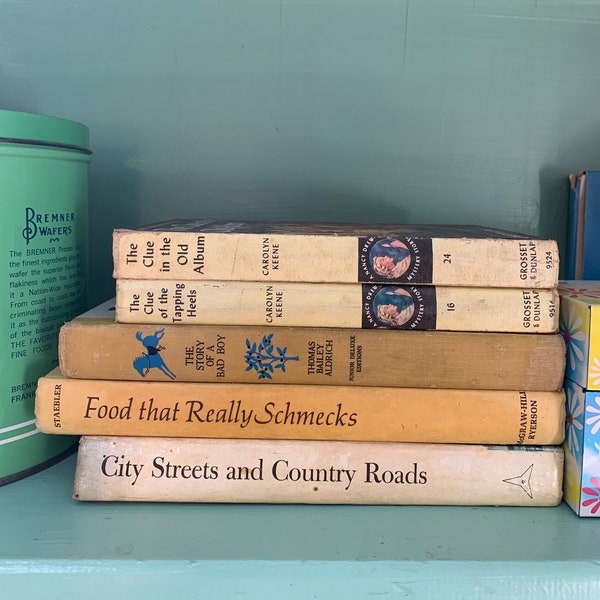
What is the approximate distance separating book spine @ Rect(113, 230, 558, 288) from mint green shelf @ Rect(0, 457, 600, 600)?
0.15m

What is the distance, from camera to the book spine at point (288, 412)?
0.41m

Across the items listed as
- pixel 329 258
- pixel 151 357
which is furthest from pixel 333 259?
pixel 151 357

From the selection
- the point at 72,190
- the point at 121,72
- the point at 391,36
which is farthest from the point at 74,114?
the point at 391,36

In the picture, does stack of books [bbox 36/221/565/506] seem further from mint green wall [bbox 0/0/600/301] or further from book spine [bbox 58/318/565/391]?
mint green wall [bbox 0/0/600/301]

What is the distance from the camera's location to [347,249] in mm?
412

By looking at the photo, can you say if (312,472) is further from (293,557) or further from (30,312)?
(30,312)

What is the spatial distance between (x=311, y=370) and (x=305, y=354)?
0.04ft

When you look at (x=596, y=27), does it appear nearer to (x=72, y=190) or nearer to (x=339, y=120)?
(x=339, y=120)

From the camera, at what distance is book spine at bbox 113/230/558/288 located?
41 cm

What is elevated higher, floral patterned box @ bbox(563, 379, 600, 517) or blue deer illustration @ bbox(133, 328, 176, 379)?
blue deer illustration @ bbox(133, 328, 176, 379)

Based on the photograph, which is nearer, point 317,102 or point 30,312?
point 30,312

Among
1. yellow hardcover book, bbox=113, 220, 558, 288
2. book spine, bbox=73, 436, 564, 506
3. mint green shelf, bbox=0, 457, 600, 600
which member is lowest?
mint green shelf, bbox=0, 457, 600, 600

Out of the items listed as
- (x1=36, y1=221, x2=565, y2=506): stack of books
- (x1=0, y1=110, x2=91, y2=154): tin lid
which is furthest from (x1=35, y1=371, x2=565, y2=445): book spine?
(x1=0, y1=110, x2=91, y2=154): tin lid

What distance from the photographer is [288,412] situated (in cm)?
42
